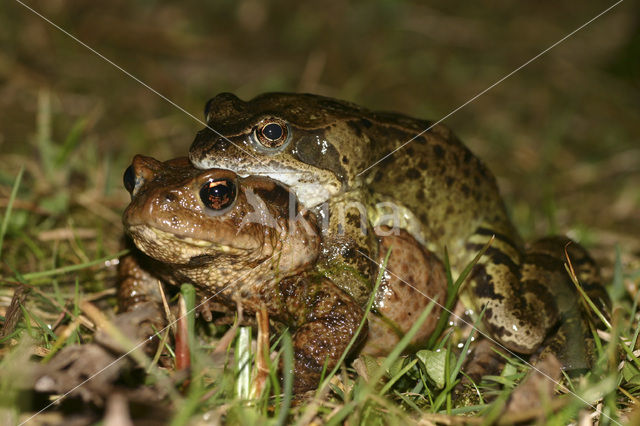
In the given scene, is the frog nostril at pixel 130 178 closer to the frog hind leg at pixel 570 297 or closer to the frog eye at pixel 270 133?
the frog eye at pixel 270 133

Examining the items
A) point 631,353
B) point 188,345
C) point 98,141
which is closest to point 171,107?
point 98,141

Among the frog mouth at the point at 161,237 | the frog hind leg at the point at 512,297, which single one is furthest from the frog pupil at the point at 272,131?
the frog hind leg at the point at 512,297

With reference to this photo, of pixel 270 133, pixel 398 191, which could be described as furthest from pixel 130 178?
pixel 398 191

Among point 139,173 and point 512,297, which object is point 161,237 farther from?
point 512,297

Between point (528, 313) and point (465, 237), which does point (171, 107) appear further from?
point (528, 313)

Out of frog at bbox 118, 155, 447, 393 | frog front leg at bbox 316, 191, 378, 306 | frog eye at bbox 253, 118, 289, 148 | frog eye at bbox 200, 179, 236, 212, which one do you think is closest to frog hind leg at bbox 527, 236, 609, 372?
frog at bbox 118, 155, 447, 393
